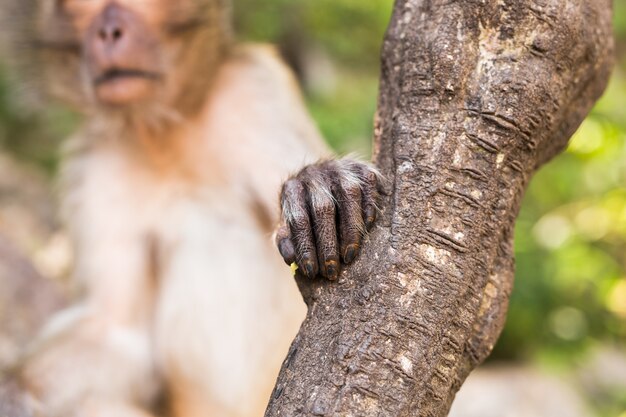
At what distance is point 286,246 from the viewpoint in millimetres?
2266

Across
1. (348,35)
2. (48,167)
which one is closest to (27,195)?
(48,167)

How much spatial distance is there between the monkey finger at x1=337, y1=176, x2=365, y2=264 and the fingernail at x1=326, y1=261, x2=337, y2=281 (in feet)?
0.12

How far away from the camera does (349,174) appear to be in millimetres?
2438

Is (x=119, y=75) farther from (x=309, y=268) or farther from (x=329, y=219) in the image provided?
(x=309, y=268)

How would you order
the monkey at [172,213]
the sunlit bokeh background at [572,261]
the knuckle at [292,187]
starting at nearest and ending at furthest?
1. the knuckle at [292,187]
2. the monkey at [172,213]
3. the sunlit bokeh background at [572,261]

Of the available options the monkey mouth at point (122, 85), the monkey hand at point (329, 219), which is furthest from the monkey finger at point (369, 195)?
the monkey mouth at point (122, 85)

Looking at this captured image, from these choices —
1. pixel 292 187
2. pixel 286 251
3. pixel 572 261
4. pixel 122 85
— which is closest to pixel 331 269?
pixel 286 251

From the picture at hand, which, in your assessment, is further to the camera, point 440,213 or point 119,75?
point 119,75

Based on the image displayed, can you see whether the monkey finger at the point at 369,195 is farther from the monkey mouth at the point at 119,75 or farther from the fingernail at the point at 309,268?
the monkey mouth at the point at 119,75

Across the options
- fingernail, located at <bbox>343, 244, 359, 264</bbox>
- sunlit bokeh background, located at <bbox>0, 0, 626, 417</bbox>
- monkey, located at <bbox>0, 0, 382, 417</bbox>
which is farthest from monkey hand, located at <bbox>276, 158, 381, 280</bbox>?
sunlit bokeh background, located at <bbox>0, 0, 626, 417</bbox>

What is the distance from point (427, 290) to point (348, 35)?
24.8 ft

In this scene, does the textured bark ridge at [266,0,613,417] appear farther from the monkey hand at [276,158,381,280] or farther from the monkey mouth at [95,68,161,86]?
the monkey mouth at [95,68,161,86]

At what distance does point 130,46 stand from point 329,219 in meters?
2.00

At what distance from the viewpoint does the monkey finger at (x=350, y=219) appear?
2162mm
